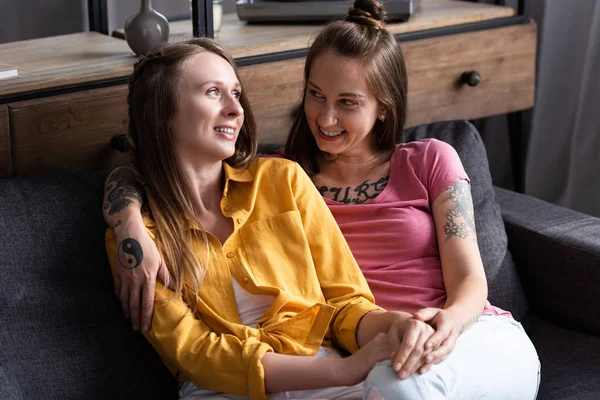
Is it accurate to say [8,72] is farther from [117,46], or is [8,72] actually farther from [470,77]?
[470,77]

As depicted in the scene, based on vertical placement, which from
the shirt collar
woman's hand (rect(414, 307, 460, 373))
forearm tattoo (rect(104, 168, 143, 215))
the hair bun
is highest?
the hair bun

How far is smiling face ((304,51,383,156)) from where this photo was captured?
1.64 meters

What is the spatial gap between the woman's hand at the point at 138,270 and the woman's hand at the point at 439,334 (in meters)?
0.42

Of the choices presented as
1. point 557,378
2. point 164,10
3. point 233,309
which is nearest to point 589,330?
point 557,378

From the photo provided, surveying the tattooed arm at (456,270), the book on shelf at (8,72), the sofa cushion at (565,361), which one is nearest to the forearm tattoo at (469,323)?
the tattooed arm at (456,270)

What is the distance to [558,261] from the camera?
1.84 meters

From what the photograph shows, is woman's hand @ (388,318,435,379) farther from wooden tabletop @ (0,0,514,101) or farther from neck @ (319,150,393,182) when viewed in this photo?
wooden tabletop @ (0,0,514,101)

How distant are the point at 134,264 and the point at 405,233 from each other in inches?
20.1

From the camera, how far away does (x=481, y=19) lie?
7.65 feet

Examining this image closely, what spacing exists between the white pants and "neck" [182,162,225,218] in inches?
12.1

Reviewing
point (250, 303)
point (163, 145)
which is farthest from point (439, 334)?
point (163, 145)

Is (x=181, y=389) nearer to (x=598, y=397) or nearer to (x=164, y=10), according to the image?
(x=598, y=397)

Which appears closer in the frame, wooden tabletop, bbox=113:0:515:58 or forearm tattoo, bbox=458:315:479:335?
forearm tattoo, bbox=458:315:479:335

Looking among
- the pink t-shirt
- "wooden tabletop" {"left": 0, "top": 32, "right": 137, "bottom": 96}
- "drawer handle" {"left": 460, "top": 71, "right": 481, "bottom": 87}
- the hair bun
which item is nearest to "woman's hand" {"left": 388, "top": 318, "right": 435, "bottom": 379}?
the pink t-shirt
